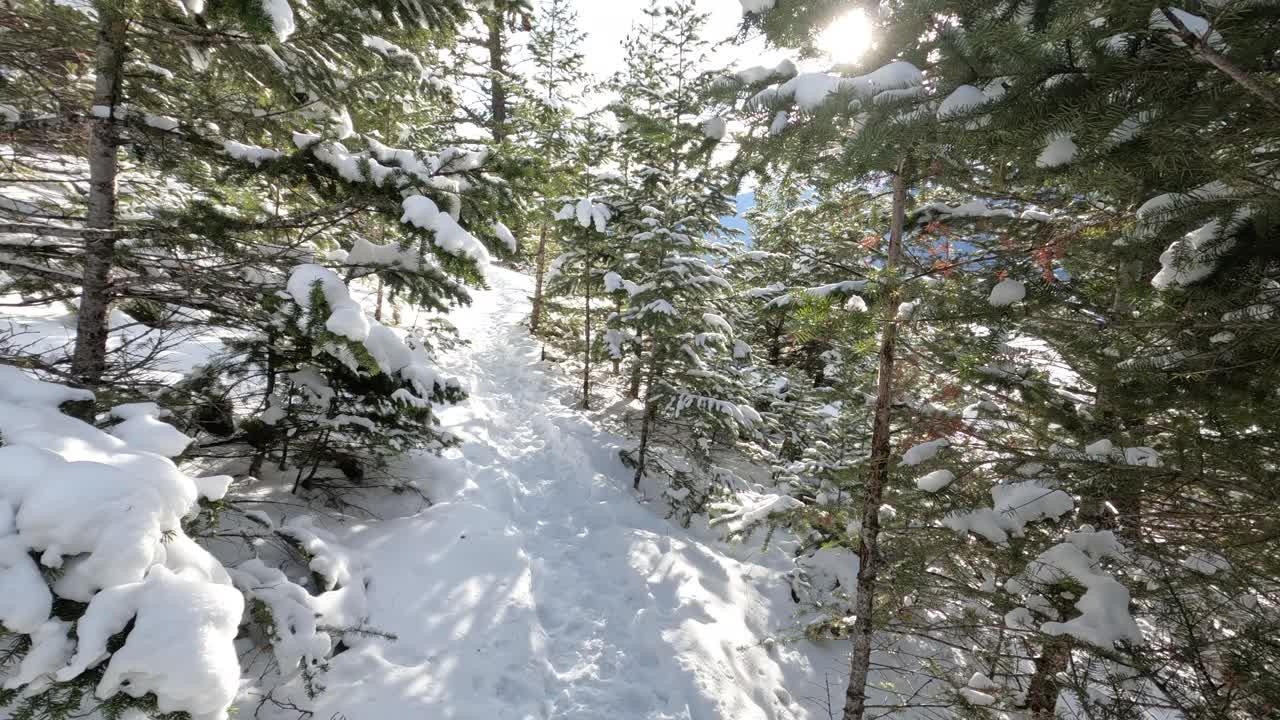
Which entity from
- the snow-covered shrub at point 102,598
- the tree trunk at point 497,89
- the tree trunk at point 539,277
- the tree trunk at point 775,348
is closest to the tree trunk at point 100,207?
the snow-covered shrub at point 102,598

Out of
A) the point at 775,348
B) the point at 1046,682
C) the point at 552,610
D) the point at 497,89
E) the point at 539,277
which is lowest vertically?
the point at 552,610

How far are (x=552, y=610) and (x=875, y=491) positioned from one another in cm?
404

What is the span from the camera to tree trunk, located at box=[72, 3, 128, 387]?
Result: 376cm

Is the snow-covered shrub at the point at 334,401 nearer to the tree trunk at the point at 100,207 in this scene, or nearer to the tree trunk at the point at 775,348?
the tree trunk at the point at 100,207

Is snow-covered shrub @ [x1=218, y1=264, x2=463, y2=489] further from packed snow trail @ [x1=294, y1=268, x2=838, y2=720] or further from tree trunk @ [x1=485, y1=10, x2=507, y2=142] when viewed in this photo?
tree trunk @ [x1=485, y1=10, x2=507, y2=142]

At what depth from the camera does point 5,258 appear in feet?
13.0

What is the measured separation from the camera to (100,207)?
153 inches

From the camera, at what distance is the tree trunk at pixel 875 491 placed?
4723 millimetres

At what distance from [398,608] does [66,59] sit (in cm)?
605

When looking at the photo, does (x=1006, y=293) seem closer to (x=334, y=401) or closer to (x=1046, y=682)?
(x=1046, y=682)

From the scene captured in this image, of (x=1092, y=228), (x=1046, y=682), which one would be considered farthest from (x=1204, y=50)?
(x=1046, y=682)

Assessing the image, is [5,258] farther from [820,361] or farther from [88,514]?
[820,361]

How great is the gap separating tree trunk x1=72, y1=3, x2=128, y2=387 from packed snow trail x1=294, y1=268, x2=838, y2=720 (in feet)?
9.82

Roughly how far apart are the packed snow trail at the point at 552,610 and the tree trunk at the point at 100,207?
2.99 metres
